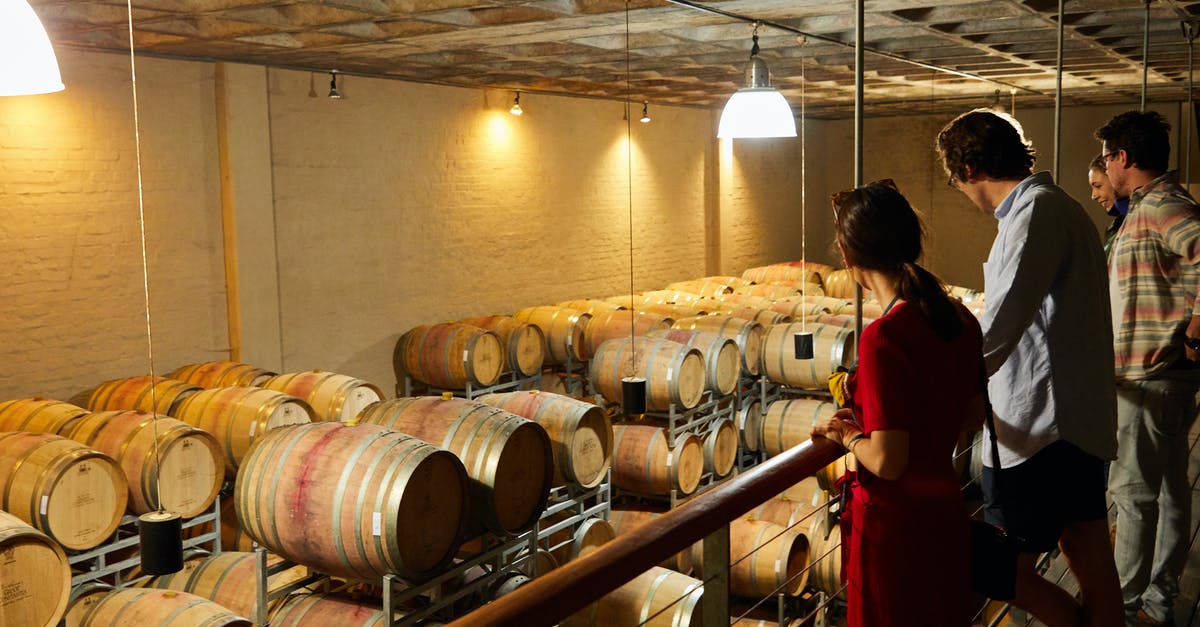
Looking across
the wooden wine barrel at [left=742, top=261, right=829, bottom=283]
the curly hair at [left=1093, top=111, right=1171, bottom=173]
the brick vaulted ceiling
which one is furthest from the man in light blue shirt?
the wooden wine barrel at [left=742, top=261, right=829, bottom=283]

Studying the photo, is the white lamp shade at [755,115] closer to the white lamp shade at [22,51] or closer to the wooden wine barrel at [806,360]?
the white lamp shade at [22,51]

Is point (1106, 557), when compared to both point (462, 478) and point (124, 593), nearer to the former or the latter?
point (462, 478)

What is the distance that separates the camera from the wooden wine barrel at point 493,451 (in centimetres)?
487

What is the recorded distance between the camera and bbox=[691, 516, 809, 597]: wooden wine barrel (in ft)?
20.4

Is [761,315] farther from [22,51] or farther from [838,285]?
[22,51]

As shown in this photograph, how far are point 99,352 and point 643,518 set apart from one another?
3.97 meters

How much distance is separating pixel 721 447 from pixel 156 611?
14.4 ft

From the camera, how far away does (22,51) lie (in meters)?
2.02

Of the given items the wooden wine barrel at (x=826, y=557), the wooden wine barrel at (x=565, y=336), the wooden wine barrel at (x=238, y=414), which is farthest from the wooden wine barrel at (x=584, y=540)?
the wooden wine barrel at (x=565, y=336)

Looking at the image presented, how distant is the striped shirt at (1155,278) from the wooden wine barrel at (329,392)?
4.69 m

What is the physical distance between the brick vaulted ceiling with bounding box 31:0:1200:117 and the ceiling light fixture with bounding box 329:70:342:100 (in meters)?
0.09

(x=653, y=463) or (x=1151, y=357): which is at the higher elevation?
(x=1151, y=357)

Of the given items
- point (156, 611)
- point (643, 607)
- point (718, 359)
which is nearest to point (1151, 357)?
point (643, 607)

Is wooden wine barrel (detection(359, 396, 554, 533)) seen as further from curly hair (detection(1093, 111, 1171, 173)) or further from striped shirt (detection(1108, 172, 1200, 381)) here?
curly hair (detection(1093, 111, 1171, 173))
